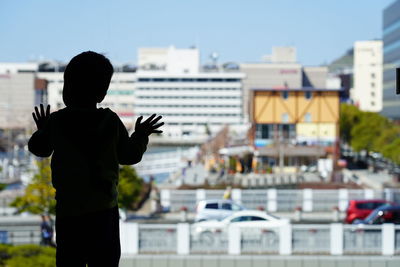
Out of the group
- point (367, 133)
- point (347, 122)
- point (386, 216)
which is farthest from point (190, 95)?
point (386, 216)

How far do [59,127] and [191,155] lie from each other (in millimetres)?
40406

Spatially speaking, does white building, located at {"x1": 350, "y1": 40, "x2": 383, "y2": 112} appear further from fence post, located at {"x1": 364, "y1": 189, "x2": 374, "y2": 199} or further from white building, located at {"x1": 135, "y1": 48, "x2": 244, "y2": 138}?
fence post, located at {"x1": 364, "y1": 189, "x2": 374, "y2": 199}

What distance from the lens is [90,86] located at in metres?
1.90

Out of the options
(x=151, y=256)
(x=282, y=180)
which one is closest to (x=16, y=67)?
(x=282, y=180)

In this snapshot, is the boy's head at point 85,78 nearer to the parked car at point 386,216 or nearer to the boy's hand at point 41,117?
the boy's hand at point 41,117

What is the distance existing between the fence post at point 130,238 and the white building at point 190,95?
75010mm

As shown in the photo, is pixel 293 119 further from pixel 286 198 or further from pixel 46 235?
pixel 46 235

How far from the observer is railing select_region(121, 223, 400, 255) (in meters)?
9.97

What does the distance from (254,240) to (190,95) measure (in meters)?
79.0

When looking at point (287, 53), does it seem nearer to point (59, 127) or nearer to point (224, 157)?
point (224, 157)

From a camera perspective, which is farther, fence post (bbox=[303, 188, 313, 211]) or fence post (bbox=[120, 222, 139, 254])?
fence post (bbox=[303, 188, 313, 211])

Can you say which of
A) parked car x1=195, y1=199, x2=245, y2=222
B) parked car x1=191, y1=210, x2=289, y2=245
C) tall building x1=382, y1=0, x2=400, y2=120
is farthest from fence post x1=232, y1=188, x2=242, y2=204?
tall building x1=382, y1=0, x2=400, y2=120

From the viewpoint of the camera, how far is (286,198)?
1845 cm

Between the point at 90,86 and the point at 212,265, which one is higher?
the point at 90,86
